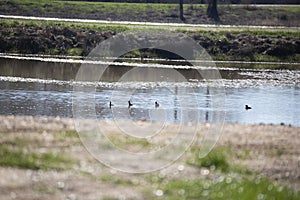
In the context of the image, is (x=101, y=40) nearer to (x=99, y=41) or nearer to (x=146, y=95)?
(x=99, y=41)

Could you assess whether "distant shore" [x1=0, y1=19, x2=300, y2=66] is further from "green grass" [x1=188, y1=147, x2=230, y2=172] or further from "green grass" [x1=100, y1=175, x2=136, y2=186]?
"green grass" [x1=100, y1=175, x2=136, y2=186]

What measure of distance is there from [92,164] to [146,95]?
18.1 m

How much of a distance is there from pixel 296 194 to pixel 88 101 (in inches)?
678

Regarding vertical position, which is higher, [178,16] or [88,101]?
[178,16]

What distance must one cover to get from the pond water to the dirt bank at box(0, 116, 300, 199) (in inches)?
236

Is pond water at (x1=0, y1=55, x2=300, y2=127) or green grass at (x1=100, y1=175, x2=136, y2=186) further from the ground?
pond water at (x1=0, y1=55, x2=300, y2=127)

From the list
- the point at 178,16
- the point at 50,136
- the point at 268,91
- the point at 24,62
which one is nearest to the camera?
the point at 50,136

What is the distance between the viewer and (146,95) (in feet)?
105

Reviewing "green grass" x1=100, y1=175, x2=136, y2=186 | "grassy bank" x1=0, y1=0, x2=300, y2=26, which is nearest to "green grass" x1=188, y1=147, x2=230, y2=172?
"green grass" x1=100, y1=175, x2=136, y2=186

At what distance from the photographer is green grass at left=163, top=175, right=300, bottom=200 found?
40.0 ft

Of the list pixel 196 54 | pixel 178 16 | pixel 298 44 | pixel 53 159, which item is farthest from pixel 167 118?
pixel 178 16

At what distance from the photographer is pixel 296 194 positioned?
12750mm

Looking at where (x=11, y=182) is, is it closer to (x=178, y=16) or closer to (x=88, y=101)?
(x=88, y=101)

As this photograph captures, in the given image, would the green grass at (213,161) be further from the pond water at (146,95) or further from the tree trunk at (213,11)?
the tree trunk at (213,11)
